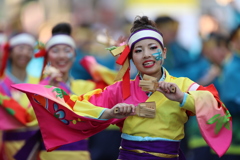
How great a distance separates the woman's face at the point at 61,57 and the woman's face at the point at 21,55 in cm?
119

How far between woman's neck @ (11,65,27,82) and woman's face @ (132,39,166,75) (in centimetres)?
291

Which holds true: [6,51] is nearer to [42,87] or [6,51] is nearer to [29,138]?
[29,138]

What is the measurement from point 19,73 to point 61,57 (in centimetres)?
132

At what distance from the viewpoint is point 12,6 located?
16.3 meters

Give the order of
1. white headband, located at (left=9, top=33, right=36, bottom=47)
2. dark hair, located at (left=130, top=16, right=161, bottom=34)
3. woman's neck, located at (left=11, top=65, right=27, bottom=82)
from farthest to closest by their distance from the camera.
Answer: white headband, located at (left=9, top=33, right=36, bottom=47)
woman's neck, located at (left=11, top=65, right=27, bottom=82)
dark hair, located at (left=130, top=16, right=161, bottom=34)

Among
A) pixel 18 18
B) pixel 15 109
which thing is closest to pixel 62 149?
pixel 15 109

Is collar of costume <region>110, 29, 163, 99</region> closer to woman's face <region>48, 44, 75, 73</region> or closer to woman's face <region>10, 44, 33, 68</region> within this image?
woman's face <region>48, 44, 75, 73</region>

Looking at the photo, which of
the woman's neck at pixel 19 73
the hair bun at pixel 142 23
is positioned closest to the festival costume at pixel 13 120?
the woman's neck at pixel 19 73

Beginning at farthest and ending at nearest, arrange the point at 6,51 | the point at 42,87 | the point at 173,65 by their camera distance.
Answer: the point at 173,65 → the point at 6,51 → the point at 42,87

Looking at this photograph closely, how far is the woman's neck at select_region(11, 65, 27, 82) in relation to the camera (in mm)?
7733

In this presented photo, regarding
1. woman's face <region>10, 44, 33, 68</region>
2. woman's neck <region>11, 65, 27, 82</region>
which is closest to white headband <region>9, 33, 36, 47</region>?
woman's face <region>10, 44, 33, 68</region>

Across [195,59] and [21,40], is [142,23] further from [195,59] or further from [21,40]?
[195,59]

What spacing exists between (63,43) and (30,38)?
1.64 meters

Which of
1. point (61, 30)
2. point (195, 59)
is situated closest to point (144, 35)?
point (61, 30)
